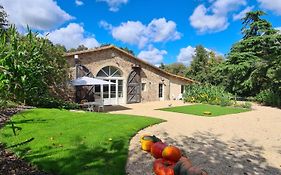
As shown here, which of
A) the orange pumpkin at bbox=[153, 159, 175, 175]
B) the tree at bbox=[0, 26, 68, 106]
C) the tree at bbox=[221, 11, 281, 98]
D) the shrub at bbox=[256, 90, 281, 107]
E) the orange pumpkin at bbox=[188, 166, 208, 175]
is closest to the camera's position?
the tree at bbox=[0, 26, 68, 106]

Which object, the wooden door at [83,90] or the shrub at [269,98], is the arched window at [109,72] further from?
the shrub at [269,98]

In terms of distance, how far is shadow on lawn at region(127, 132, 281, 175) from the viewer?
511cm

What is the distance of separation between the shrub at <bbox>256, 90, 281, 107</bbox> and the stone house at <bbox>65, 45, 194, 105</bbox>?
8112mm

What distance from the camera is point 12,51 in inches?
96.4

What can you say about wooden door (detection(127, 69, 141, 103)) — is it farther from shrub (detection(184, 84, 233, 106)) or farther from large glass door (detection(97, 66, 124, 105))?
shrub (detection(184, 84, 233, 106))

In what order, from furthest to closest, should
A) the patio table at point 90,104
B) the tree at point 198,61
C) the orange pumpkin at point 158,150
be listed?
the tree at point 198,61 < the patio table at point 90,104 < the orange pumpkin at point 158,150

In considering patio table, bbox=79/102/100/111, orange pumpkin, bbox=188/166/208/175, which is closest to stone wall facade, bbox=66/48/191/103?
patio table, bbox=79/102/100/111

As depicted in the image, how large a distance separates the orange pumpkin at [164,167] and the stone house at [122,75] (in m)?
14.7

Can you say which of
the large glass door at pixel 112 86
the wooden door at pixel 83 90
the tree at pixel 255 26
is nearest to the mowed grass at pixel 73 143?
the wooden door at pixel 83 90

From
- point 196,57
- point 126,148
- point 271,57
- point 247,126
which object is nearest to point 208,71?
point 196,57

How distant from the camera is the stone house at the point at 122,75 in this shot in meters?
19.5

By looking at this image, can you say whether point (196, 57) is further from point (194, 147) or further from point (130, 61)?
point (194, 147)

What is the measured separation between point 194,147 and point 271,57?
50.7 ft

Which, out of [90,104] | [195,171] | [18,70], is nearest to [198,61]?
[90,104]
